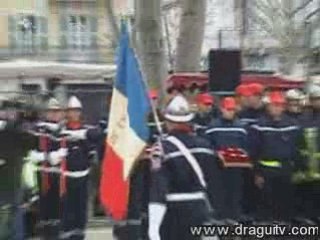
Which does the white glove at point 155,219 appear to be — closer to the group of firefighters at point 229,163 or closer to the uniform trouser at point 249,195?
the group of firefighters at point 229,163

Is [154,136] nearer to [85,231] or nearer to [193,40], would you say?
[85,231]

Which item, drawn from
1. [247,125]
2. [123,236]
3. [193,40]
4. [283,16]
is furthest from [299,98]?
[283,16]

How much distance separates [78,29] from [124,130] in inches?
1920

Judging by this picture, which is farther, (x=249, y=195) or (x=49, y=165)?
(x=249, y=195)

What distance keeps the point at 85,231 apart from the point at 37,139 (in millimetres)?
1639

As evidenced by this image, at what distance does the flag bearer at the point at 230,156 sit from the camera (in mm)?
12164

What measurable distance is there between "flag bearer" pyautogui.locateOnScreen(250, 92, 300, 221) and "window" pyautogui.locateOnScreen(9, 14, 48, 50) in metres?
38.0

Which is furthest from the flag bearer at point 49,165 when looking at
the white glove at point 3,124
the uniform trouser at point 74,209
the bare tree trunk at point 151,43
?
the bare tree trunk at point 151,43

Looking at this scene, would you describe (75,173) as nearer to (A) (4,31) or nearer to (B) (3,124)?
(B) (3,124)

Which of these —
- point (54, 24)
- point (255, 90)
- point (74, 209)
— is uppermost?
point (54, 24)

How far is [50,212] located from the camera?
12.7 m

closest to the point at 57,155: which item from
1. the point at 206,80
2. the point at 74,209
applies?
the point at 74,209

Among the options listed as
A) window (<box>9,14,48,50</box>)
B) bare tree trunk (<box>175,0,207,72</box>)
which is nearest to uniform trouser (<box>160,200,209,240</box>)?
bare tree trunk (<box>175,0,207,72</box>)

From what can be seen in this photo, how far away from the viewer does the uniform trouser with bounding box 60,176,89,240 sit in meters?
12.1
